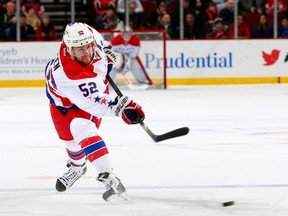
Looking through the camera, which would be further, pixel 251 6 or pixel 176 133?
pixel 251 6

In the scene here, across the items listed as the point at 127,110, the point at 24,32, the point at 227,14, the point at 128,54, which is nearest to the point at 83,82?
the point at 127,110

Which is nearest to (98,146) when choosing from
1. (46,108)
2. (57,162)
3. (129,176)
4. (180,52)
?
(129,176)

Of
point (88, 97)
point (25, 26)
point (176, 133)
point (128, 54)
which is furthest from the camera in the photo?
point (25, 26)

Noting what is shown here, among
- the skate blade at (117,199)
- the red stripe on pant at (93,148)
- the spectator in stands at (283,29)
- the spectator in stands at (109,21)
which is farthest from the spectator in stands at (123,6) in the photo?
the skate blade at (117,199)

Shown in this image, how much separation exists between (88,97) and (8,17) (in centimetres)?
1020

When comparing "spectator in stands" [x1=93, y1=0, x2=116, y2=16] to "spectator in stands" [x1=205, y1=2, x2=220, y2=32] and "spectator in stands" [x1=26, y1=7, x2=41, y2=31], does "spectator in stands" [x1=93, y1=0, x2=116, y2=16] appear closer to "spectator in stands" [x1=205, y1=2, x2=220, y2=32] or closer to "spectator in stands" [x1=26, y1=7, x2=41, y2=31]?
"spectator in stands" [x1=26, y1=7, x2=41, y2=31]

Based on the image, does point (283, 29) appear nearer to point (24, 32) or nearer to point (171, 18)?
point (171, 18)

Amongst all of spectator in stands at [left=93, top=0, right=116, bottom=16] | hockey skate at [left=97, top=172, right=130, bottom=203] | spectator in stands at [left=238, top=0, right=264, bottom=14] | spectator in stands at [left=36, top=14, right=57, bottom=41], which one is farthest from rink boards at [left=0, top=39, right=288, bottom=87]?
hockey skate at [left=97, top=172, right=130, bottom=203]

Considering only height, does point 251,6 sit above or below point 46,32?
above

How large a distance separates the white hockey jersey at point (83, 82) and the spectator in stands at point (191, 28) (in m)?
9.85

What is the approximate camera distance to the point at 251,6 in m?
15.3

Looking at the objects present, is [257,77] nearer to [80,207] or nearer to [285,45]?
[285,45]

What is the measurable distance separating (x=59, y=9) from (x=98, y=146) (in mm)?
10787

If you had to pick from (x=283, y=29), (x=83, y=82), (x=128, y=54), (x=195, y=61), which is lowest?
(x=195, y=61)
